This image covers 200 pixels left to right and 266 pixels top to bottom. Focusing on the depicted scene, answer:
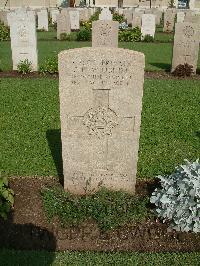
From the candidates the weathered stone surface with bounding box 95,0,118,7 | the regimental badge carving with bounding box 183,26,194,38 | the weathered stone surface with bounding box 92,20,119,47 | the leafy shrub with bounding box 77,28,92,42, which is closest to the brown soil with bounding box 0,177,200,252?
the regimental badge carving with bounding box 183,26,194,38

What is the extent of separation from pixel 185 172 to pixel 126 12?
1064 inches

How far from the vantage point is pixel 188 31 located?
486 inches

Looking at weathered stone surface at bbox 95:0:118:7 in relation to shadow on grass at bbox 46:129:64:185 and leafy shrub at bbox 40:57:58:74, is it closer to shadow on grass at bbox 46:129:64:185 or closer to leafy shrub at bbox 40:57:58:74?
leafy shrub at bbox 40:57:58:74

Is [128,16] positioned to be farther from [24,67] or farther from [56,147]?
[56,147]

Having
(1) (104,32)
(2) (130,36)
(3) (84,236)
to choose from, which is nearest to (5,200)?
(3) (84,236)

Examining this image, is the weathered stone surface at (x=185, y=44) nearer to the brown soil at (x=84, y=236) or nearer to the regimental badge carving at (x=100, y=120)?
the regimental badge carving at (x=100, y=120)

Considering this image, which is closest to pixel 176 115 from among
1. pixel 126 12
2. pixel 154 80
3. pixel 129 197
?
pixel 154 80

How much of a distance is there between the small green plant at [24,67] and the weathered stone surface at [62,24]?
9.06 m

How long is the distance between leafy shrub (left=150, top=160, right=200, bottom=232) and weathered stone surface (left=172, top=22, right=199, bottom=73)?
873 cm

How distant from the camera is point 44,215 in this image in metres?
4.83

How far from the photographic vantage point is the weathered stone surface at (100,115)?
4391mm

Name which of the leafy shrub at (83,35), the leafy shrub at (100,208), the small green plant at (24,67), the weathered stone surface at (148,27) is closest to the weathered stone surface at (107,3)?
the weathered stone surface at (148,27)

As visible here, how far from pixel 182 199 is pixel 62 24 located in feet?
62.0

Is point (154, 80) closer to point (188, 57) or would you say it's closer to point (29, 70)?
point (188, 57)
